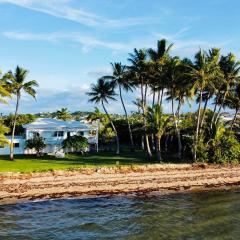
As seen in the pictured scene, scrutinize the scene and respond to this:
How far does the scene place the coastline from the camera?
4081 centimetres

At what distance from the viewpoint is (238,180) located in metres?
49.0

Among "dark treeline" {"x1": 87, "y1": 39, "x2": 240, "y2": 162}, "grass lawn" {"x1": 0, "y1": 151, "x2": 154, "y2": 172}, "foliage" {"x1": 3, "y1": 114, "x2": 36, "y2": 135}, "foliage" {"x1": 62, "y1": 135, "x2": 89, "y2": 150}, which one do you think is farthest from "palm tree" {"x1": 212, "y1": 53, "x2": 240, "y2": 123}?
"foliage" {"x1": 3, "y1": 114, "x2": 36, "y2": 135}

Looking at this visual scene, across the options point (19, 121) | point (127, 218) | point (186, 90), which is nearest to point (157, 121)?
point (186, 90)

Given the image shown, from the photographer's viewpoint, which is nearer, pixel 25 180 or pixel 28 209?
pixel 28 209

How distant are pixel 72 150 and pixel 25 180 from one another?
23.4m

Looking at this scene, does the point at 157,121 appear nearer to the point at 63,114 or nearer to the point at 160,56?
the point at 160,56

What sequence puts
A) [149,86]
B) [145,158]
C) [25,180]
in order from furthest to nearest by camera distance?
[149,86], [145,158], [25,180]

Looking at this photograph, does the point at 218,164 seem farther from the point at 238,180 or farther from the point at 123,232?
the point at 123,232

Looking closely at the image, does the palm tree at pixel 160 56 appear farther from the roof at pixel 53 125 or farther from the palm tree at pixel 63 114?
the palm tree at pixel 63 114

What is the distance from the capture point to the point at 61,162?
54.7 meters

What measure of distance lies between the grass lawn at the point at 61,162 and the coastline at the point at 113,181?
1930 mm

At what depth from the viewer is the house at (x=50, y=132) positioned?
214 ft

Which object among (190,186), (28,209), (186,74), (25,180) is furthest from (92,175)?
(186,74)

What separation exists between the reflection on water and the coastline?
2.70m
